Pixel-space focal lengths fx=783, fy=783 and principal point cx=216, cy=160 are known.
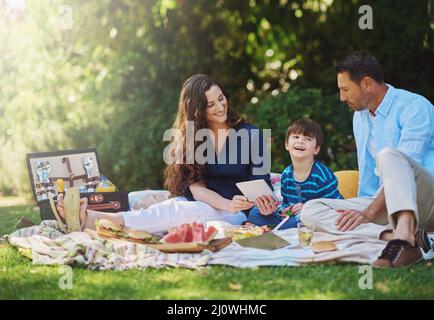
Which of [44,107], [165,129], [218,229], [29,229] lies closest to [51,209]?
[29,229]

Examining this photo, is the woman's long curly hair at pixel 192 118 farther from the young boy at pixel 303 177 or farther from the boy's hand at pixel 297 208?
the boy's hand at pixel 297 208

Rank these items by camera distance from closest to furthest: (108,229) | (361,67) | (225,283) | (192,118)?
(225,283), (108,229), (361,67), (192,118)

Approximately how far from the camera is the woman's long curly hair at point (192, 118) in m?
4.90

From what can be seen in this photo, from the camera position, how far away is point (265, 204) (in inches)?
185

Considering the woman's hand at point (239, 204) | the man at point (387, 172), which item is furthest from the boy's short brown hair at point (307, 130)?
the woman's hand at point (239, 204)

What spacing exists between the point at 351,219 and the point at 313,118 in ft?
10.6

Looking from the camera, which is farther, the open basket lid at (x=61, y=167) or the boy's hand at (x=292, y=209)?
the open basket lid at (x=61, y=167)

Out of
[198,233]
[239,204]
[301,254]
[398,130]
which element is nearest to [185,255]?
[198,233]

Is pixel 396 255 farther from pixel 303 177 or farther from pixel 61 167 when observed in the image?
pixel 61 167

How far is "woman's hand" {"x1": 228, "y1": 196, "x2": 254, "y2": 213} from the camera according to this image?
15.4 feet

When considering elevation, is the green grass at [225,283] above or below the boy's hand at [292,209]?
below

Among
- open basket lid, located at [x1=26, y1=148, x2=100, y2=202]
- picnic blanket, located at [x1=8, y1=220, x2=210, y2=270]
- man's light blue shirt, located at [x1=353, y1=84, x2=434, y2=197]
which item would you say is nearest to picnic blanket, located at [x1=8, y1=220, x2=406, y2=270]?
picnic blanket, located at [x1=8, y1=220, x2=210, y2=270]

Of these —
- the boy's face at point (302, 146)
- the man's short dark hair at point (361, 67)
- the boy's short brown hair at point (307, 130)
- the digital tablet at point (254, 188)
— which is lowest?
the digital tablet at point (254, 188)

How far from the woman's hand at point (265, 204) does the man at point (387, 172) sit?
0.36 metres
